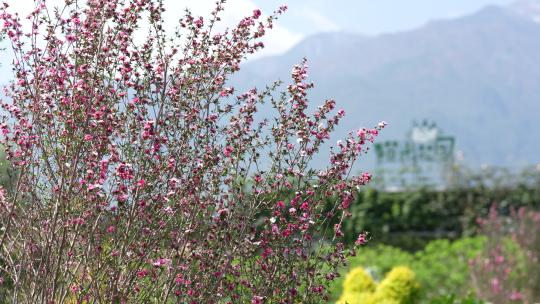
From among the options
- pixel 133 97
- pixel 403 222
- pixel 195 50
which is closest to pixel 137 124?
pixel 133 97

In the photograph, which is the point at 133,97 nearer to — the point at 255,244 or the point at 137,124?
the point at 137,124

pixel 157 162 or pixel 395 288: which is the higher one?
pixel 157 162

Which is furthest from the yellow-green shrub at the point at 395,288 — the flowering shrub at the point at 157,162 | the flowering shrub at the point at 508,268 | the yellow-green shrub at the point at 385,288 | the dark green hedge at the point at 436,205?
the dark green hedge at the point at 436,205

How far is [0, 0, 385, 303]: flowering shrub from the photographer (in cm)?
420

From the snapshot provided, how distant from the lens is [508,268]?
9414 mm

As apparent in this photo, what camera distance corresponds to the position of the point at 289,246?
178 inches

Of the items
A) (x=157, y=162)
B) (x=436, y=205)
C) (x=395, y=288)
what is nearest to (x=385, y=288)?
(x=395, y=288)

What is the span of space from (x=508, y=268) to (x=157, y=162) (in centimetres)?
620

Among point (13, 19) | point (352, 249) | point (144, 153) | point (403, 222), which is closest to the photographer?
point (144, 153)

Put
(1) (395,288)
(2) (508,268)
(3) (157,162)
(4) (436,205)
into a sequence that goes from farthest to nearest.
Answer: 1. (4) (436,205)
2. (2) (508,268)
3. (1) (395,288)
4. (3) (157,162)

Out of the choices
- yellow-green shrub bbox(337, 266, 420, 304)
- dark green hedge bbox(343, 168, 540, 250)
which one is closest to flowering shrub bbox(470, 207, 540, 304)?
yellow-green shrub bbox(337, 266, 420, 304)

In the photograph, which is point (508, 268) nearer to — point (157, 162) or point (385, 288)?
point (385, 288)

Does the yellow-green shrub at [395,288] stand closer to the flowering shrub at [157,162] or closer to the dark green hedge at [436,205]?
the flowering shrub at [157,162]

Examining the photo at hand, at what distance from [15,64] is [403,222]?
38.6 ft
